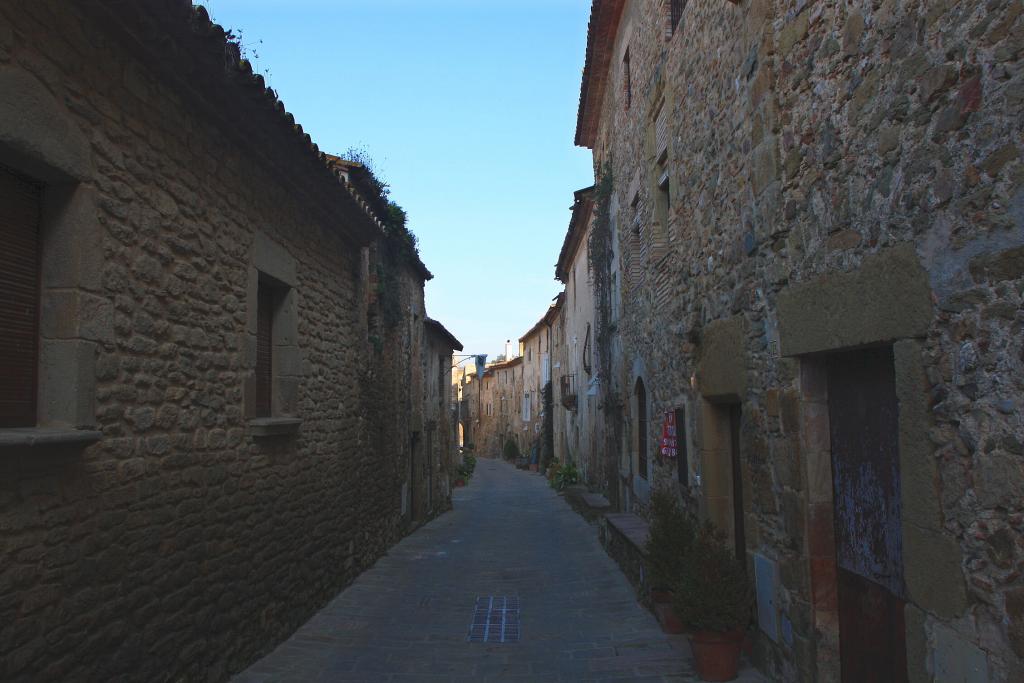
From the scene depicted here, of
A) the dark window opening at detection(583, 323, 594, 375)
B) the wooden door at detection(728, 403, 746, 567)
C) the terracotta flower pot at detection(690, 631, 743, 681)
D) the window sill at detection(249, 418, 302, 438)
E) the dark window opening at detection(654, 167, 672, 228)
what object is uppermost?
the dark window opening at detection(654, 167, 672, 228)

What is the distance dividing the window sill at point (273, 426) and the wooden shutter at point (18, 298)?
2298 millimetres

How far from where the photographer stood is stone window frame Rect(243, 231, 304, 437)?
600 centimetres

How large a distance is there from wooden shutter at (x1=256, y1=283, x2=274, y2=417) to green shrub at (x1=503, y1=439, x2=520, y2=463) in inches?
1446

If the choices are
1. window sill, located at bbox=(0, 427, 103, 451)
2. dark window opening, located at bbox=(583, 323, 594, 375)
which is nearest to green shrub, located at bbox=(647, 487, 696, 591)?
window sill, located at bbox=(0, 427, 103, 451)

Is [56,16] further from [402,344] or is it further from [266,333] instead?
[402,344]

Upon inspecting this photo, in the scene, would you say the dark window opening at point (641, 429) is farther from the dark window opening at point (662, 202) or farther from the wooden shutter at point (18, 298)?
the wooden shutter at point (18, 298)

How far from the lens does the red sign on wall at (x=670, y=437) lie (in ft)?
25.5

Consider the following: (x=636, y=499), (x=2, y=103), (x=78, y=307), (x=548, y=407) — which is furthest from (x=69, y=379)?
(x=548, y=407)

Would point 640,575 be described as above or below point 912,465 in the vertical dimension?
below

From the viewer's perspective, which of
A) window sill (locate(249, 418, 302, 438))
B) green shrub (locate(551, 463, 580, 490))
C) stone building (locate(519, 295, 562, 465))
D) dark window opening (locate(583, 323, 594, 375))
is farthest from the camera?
stone building (locate(519, 295, 562, 465))

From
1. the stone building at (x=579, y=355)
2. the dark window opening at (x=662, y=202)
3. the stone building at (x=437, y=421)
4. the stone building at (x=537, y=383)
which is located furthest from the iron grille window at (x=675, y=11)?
the stone building at (x=537, y=383)

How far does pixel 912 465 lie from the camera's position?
124 inches

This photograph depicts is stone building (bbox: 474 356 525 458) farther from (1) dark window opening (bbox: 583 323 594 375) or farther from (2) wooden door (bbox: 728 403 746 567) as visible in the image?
(2) wooden door (bbox: 728 403 746 567)

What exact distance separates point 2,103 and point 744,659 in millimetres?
5512
